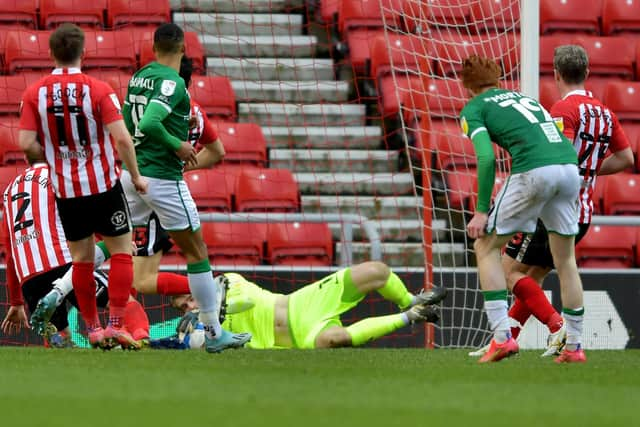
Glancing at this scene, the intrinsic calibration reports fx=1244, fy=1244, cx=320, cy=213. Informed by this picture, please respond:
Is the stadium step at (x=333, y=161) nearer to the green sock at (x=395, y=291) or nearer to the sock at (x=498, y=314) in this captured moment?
the green sock at (x=395, y=291)

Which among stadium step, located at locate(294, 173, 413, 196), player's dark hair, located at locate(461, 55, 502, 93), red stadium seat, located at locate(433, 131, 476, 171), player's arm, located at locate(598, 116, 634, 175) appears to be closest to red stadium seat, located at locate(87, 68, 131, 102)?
stadium step, located at locate(294, 173, 413, 196)

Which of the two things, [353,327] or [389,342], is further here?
[389,342]

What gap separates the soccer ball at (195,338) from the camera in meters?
8.64

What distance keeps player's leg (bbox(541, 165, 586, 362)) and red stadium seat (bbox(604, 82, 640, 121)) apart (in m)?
6.02

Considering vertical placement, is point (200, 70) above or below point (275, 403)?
above

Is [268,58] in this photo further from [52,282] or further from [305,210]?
[52,282]

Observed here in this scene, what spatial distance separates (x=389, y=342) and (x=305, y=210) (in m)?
2.16

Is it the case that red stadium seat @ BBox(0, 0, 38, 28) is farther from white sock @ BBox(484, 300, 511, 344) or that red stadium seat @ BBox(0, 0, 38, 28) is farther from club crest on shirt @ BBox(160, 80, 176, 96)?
white sock @ BBox(484, 300, 511, 344)

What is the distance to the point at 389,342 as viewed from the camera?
31.9 feet

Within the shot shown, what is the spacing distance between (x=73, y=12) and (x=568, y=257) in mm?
7100

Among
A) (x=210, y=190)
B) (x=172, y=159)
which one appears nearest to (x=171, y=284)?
(x=172, y=159)

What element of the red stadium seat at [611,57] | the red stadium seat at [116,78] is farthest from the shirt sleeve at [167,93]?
the red stadium seat at [611,57]

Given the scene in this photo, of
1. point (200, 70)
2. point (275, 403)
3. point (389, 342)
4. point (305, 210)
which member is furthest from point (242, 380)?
point (200, 70)

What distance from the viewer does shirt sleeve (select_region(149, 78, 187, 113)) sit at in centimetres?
653
